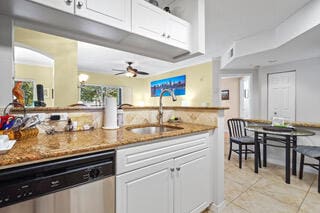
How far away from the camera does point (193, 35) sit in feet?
5.88

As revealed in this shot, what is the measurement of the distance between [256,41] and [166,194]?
3.28m

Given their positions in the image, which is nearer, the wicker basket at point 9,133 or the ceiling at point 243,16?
the wicker basket at point 9,133

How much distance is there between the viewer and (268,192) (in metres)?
2.05

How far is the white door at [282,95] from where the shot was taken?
396cm

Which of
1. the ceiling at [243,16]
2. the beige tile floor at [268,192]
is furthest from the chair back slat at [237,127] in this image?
the ceiling at [243,16]

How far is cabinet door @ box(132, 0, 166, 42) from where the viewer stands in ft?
4.59

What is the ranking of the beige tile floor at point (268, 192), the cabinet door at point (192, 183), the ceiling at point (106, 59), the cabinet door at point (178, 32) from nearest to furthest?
1. the cabinet door at point (192, 183)
2. the cabinet door at point (178, 32)
3. the beige tile floor at point (268, 192)
4. the ceiling at point (106, 59)

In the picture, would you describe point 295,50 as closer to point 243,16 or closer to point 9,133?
point 243,16

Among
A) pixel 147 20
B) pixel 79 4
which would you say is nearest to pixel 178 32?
pixel 147 20

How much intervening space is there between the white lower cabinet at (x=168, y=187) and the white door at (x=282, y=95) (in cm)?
366

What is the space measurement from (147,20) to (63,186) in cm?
143

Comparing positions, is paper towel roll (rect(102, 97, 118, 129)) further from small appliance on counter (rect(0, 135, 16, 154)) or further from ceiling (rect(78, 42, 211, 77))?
ceiling (rect(78, 42, 211, 77))

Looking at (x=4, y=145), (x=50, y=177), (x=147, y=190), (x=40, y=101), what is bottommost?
(x=147, y=190)

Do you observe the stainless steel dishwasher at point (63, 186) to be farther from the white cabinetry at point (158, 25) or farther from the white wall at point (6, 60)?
the white cabinetry at point (158, 25)
